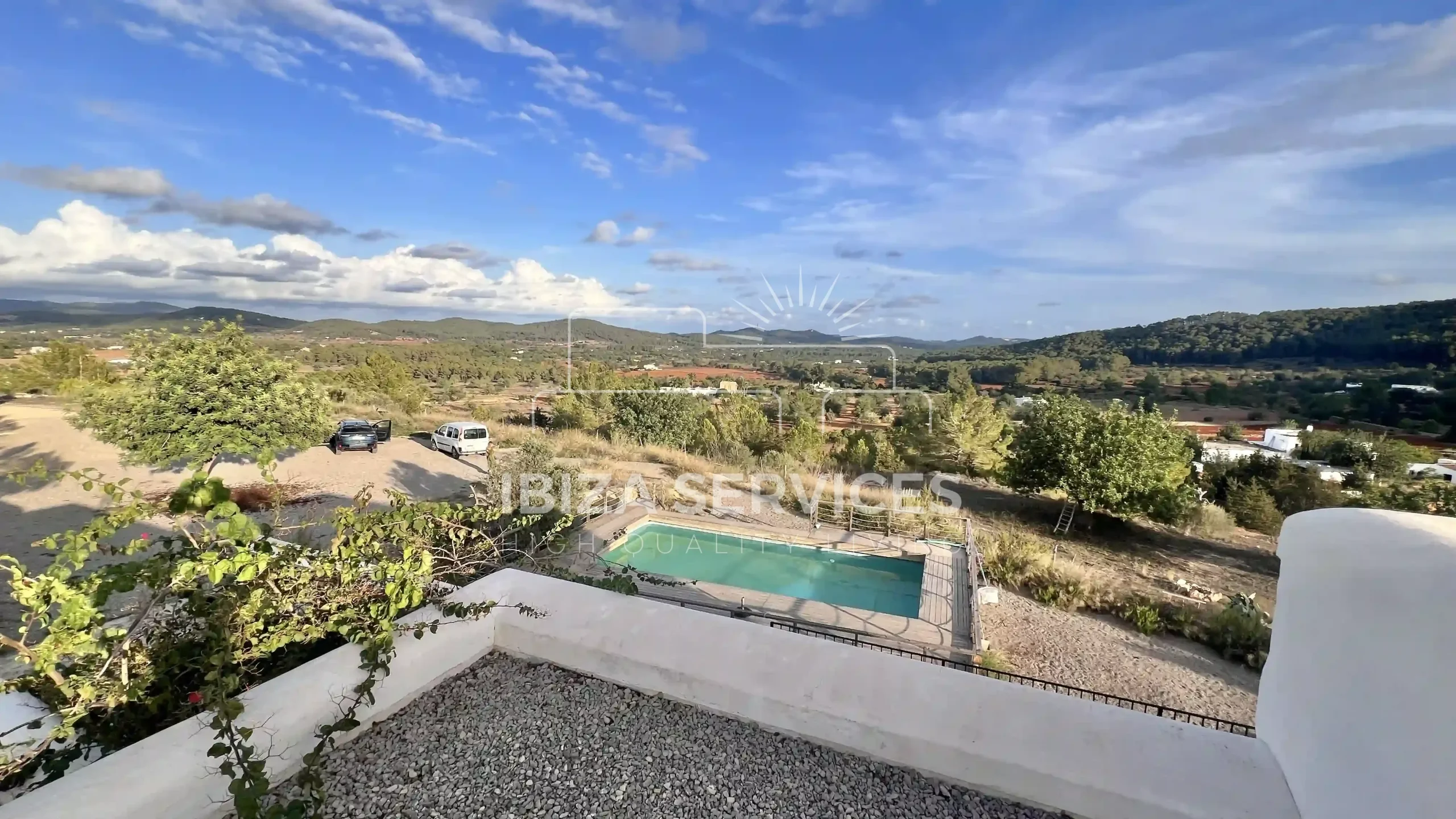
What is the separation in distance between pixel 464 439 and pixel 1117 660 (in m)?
13.4

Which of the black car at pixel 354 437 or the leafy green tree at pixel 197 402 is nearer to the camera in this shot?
the leafy green tree at pixel 197 402

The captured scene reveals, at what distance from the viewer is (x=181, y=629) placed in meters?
1.96

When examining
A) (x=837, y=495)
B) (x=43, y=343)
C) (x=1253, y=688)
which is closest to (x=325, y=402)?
(x=837, y=495)

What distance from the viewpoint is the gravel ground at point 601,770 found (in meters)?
1.71

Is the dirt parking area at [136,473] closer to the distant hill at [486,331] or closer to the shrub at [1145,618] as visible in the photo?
the shrub at [1145,618]

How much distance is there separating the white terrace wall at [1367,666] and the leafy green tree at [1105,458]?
11588 millimetres

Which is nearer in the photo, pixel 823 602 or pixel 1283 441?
pixel 823 602

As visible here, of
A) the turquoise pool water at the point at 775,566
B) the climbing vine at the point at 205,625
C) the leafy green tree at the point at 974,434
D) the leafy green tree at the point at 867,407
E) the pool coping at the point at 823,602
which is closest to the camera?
the climbing vine at the point at 205,625

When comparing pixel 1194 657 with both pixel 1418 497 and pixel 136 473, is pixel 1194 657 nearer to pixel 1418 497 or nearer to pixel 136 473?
pixel 1418 497

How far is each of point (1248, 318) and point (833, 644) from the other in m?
40.8

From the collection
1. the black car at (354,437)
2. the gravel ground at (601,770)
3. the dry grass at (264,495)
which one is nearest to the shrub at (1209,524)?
the gravel ground at (601,770)

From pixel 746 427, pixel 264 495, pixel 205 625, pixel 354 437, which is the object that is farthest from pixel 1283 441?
pixel 354 437

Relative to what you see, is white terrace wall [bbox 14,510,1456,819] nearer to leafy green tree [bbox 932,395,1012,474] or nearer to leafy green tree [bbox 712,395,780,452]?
leafy green tree [bbox 712,395,780,452]

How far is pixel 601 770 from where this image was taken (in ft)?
6.14
